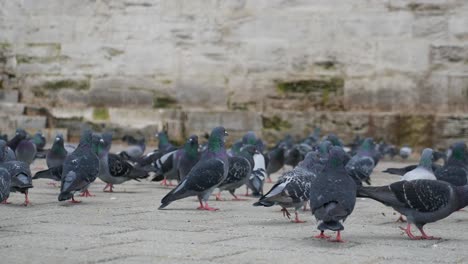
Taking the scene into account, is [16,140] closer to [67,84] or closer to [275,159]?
[275,159]

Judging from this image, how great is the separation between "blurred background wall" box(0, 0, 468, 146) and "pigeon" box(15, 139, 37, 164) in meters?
4.58

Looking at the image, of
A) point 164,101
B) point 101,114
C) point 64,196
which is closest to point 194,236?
point 64,196

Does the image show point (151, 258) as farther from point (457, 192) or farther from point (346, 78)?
point (346, 78)

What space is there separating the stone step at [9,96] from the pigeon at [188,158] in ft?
27.0

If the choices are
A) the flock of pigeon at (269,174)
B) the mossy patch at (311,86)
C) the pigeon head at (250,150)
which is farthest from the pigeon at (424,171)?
the mossy patch at (311,86)

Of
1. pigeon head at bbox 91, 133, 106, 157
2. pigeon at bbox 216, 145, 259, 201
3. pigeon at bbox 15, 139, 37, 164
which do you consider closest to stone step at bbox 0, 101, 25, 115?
pigeon at bbox 15, 139, 37, 164

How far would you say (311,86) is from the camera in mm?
18047

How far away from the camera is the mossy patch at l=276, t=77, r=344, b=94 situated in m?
17.9

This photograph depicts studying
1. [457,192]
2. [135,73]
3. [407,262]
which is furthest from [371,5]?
[407,262]

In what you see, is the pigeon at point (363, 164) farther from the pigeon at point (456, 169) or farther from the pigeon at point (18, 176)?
the pigeon at point (18, 176)

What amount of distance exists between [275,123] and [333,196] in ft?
34.8

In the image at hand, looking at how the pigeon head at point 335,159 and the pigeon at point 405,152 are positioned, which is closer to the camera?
the pigeon head at point 335,159

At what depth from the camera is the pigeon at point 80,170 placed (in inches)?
380

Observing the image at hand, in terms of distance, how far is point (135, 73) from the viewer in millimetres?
18844
